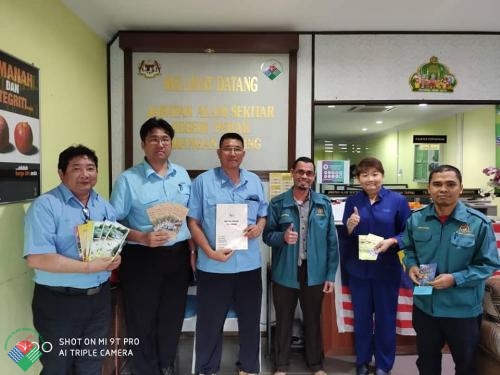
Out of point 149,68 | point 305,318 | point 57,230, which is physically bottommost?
point 305,318

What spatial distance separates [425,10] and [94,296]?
311cm

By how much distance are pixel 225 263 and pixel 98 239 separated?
2.57 feet

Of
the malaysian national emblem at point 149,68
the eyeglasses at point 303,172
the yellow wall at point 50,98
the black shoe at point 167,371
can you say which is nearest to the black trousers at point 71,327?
the yellow wall at point 50,98

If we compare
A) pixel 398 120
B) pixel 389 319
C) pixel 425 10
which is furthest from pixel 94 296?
pixel 398 120

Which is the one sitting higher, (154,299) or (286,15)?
(286,15)

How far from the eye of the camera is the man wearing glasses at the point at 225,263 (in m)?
2.13

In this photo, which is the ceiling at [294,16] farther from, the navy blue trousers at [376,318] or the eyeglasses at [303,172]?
the navy blue trousers at [376,318]

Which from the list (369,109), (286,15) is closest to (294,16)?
(286,15)

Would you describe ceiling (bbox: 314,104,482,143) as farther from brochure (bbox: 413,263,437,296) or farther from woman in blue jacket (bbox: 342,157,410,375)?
brochure (bbox: 413,263,437,296)

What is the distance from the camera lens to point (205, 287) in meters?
2.16

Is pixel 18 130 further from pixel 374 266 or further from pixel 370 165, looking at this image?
pixel 374 266

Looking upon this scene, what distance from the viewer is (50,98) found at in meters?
2.20

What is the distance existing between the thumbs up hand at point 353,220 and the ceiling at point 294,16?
1.12 m

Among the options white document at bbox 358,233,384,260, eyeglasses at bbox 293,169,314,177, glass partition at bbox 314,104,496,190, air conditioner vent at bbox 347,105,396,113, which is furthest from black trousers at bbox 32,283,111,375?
air conditioner vent at bbox 347,105,396,113
